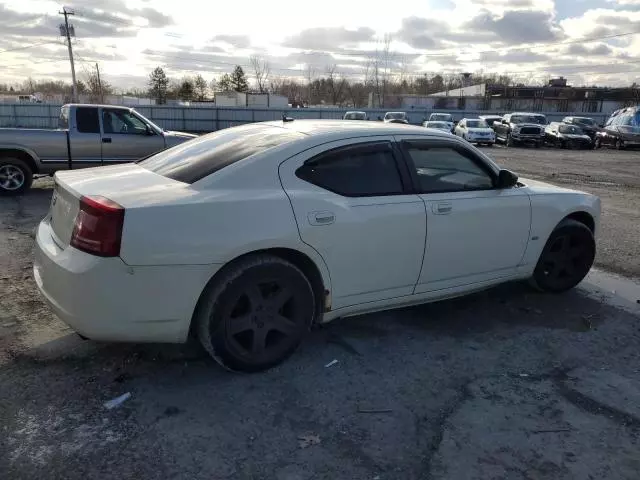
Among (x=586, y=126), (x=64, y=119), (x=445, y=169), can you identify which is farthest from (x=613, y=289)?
(x=586, y=126)

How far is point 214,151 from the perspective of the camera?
12.4 ft

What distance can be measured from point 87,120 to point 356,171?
27.4 ft

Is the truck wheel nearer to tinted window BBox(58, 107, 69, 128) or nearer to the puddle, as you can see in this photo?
Result: tinted window BBox(58, 107, 69, 128)

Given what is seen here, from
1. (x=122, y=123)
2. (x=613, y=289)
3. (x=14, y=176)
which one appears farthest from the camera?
(x=122, y=123)

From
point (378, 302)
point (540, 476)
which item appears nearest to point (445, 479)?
point (540, 476)

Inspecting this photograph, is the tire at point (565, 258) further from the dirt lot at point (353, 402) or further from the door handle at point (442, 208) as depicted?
the door handle at point (442, 208)

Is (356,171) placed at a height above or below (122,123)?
below

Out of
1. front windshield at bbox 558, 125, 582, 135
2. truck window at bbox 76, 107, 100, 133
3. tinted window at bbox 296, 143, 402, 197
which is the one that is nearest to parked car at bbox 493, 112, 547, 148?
front windshield at bbox 558, 125, 582, 135

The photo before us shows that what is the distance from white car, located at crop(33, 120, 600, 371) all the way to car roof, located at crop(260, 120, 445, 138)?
15 millimetres

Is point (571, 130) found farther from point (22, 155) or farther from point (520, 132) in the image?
point (22, 155)

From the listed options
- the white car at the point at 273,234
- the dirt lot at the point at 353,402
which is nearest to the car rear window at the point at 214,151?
the white car at the point at 273,234

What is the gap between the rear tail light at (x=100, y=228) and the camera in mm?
2918

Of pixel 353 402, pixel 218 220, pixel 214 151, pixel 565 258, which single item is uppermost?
pixel 214 151

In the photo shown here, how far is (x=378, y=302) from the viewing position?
383 cm
